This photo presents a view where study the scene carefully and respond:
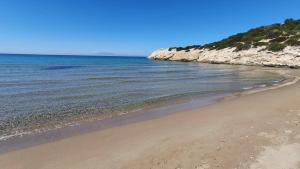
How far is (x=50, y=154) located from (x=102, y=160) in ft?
4.82

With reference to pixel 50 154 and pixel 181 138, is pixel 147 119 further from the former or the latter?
pixel 50 154

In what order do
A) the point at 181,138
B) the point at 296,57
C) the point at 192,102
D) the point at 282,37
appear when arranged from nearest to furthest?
the point at 181,138 → the point at 192,102 → the point at 296,57 → the point at 282,37

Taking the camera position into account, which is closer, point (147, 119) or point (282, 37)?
point (147, 119)

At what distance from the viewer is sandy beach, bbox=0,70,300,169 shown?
5480mm

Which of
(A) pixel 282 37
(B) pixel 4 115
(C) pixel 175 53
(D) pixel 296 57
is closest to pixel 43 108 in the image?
(B) pixel 4 115

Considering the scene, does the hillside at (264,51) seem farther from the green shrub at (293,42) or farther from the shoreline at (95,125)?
the shoreline at (95,125)

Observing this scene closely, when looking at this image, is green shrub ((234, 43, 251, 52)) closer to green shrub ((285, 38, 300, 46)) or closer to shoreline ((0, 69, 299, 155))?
green shrub ((285, 38, 300, 46))

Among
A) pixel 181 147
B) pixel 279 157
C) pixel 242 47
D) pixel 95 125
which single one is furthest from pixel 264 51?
pixel 181 147

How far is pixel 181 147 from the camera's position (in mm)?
6457

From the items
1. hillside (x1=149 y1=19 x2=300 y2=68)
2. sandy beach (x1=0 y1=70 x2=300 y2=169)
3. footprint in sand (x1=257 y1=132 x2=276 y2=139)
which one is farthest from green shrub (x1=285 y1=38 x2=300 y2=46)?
footprint in sand (x1=257 y1=132 x2=276 y2=139)

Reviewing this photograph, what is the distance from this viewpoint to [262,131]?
7543 mm

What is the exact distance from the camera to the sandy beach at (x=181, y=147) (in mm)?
5480

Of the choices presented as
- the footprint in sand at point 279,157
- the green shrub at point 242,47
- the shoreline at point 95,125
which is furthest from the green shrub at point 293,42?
the footprint in sand at point 279,157

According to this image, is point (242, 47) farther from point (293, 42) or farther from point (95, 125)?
point (95, 125)
